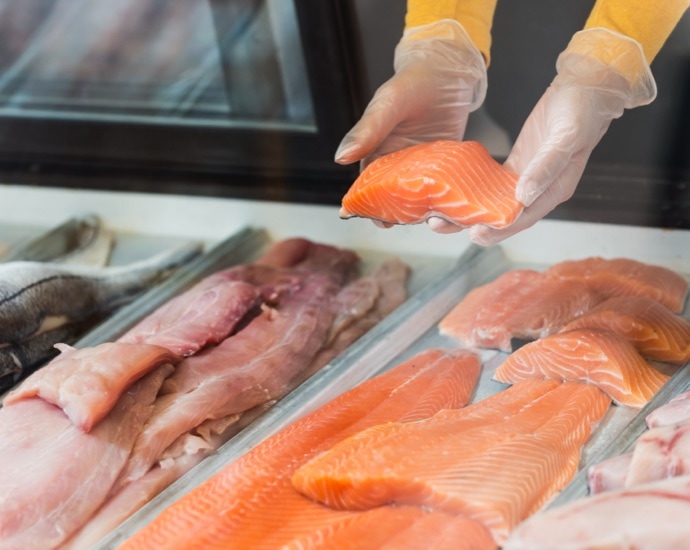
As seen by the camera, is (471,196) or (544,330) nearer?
(471,196)

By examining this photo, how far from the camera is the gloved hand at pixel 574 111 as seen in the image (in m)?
2.71

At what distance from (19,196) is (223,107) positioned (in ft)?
3.96

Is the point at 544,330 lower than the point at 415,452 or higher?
lower

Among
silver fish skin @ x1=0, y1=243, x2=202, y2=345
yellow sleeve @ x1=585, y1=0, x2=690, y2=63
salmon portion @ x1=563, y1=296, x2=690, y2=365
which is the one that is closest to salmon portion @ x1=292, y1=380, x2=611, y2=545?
salmon portion @ x1=563, y1=296, x2=690, y2=365

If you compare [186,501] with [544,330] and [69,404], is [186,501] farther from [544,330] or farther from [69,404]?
[544,330]

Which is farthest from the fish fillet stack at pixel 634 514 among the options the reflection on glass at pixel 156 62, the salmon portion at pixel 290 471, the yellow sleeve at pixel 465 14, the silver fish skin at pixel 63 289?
the reflection on glass at pixel 156 62

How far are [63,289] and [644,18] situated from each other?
91.3 inches

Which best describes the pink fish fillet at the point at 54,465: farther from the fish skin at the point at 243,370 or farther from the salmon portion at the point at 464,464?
the salmon portion at the point at 464,464

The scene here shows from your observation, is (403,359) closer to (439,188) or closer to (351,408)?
(351,408)

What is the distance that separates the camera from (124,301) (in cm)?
391

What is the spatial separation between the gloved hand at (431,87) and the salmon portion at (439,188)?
0.22 meters

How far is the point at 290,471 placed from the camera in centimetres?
255

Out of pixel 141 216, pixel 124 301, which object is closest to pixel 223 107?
pixel 141 216

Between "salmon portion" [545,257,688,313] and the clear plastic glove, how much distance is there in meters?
0.71
